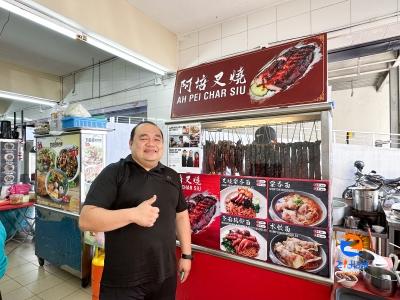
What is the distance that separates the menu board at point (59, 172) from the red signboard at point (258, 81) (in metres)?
1.67

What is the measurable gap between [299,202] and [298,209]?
1.6 inches

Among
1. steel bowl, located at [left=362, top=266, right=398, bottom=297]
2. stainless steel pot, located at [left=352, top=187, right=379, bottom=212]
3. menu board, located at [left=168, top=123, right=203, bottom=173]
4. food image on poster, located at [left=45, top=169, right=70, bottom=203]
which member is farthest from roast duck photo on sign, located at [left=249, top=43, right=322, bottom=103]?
food image on poster, located at [left=45, top=169, right=70, bottom=203]

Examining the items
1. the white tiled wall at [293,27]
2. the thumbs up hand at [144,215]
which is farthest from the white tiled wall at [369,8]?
the thumbs up hand at [144,215]

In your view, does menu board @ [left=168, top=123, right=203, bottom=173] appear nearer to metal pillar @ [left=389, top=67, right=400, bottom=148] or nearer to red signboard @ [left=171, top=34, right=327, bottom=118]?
red signboard @ [left=171, top=34, right=327, bottom=118]

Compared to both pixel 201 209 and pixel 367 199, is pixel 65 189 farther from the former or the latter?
pixel 367 199

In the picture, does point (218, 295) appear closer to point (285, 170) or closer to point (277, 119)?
point (285, 170)

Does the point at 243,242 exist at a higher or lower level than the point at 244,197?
lower

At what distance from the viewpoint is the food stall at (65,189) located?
2.86m

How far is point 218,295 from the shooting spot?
1.64 m

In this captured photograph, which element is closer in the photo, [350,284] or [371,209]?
[350,284]

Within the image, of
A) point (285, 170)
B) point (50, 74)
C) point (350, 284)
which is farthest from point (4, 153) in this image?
point (350, 284)

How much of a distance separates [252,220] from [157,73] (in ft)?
10.6

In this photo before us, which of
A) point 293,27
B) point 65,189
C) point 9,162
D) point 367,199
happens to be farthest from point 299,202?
point 9,162

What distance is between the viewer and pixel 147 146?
148cm
